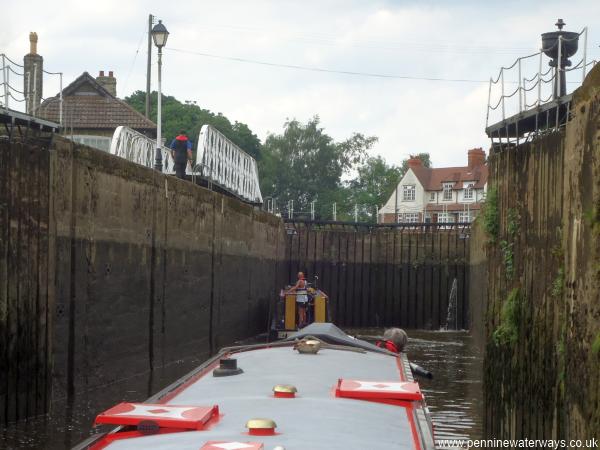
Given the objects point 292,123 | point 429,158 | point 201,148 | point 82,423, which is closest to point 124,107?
point 201,148

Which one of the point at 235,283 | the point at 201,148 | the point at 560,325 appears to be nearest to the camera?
the point at 560,325

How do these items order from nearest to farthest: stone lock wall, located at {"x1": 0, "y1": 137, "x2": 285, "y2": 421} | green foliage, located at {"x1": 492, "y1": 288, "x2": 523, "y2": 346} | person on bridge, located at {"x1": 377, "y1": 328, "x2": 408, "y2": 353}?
1. green foliage, located at {"x1": 492, "y1": 288, "x2": 523, "y2": 346}
2. person on bridge, located at {"x1": 377, "y1": 328, "x2": 408, "y2": 353}
3. stone lock wall, located at {"x1": 0, "y1": 137, "x2": 285, "y2": 421}

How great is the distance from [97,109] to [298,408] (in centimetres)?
3555

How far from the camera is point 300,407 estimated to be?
20.8 ft

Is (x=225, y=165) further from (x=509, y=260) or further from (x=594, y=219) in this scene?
(x=594, y=219)

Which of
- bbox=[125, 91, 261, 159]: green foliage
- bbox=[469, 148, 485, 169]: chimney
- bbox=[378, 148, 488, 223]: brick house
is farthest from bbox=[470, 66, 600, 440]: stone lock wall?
bbox=[378, 148, 488, 223]: brick house

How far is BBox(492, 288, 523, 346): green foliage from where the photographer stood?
9977 mm

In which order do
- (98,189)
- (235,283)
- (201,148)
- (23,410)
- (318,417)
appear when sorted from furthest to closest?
(201,148)
(235,283)
(98,189)
(23,410)
(318,417)

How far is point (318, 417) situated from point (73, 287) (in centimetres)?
775

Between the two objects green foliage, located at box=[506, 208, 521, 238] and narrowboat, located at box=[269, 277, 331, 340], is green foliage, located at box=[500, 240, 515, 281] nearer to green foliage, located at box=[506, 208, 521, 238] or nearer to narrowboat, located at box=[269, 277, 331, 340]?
green foliage, located at box=[506, 208, 521, 238]

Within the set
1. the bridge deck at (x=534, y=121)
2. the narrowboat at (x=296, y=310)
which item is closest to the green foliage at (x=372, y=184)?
the narrowboat at (x=296, y=310)

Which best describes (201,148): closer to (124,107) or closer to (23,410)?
(23,410)

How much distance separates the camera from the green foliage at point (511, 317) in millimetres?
9977

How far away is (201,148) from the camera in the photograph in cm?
2517
